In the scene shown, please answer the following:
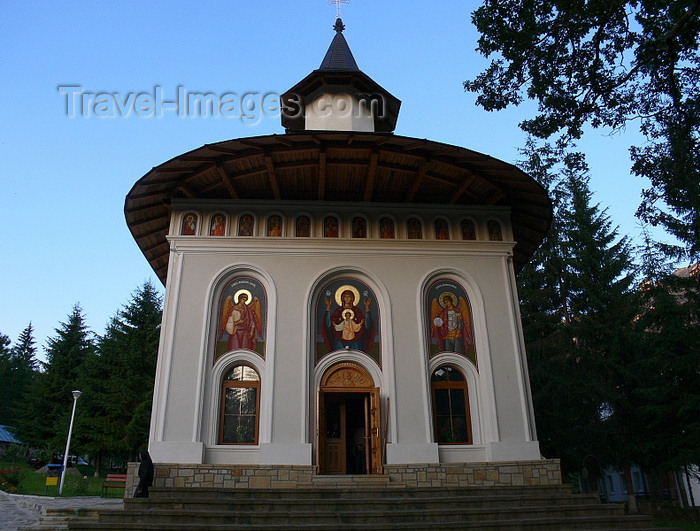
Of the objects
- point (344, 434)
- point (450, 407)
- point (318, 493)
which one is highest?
point (450, 407)

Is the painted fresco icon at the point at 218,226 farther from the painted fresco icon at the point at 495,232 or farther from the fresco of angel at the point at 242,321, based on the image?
the painted fresco icon at the point at 495,232

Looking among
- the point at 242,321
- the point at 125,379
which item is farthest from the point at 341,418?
the point at 125,379

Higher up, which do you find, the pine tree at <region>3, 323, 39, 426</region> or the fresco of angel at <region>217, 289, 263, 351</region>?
the pine tree at <region>3, 323, 39, 426</region>

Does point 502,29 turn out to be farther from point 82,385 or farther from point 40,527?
point 82,385

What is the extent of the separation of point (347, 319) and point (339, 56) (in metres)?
9.36

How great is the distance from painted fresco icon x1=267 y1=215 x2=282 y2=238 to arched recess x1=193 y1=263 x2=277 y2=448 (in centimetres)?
90

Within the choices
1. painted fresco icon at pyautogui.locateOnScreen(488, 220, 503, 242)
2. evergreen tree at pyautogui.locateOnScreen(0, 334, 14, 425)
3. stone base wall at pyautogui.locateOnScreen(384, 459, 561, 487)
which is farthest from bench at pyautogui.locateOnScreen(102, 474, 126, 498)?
evergreen tree at pyautogui.locateOnScreen(0, 334, 14, 425)

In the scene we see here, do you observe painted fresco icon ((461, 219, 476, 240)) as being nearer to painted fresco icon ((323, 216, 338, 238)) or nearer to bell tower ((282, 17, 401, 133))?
painted fresco icon ((323, 216, 338, 238))

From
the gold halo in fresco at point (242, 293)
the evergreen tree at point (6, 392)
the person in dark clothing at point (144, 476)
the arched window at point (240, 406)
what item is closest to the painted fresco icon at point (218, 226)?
the gold halo in fresco at point (242, 293)

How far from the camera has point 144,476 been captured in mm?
8641

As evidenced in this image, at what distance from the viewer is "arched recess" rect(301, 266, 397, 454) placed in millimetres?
10312

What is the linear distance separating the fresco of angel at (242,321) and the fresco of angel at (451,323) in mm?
3788

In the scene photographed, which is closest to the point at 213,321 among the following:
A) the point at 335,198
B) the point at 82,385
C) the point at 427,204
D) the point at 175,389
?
the point at 175,389

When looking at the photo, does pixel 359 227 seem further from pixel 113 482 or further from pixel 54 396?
pixel 54 396
